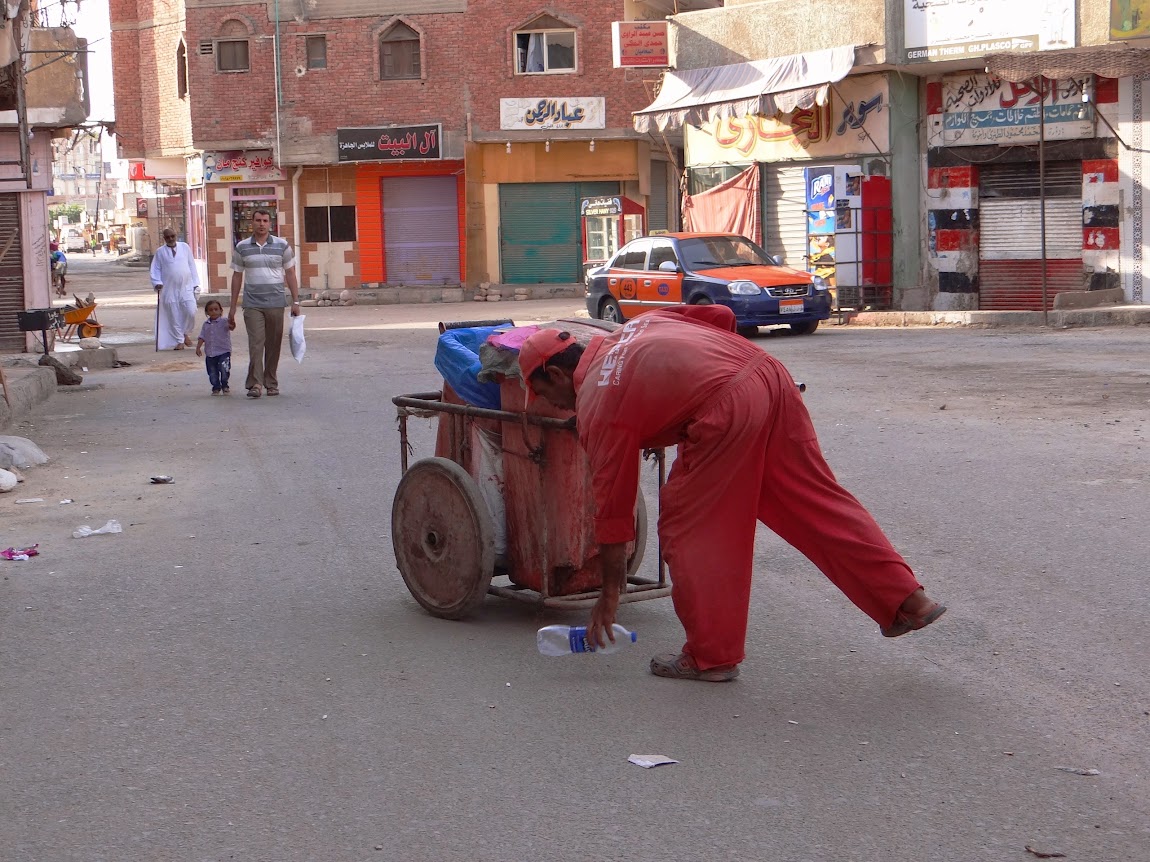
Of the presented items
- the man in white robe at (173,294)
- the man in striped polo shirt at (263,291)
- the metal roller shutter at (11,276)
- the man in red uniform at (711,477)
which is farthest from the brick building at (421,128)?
the man in red uniform at (711,477)

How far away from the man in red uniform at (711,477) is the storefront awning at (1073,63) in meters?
17.8

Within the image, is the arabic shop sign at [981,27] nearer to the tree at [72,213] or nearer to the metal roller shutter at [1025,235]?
the metal roller shutter at [1025,235]

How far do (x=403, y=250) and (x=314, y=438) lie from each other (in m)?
27.5

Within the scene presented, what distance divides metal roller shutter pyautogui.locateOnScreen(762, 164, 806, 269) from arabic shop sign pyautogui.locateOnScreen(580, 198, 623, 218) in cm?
575

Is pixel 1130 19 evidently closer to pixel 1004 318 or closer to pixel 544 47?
pixel 1004 318

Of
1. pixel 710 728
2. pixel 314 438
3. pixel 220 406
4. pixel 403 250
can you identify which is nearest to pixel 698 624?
pixel 710 728

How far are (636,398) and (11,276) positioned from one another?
17.8 meters

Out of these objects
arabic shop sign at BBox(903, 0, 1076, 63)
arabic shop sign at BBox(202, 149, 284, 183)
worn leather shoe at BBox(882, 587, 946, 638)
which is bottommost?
worn leather shoe at BBox(882, 587, 946, 638)

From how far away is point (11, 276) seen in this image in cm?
2038

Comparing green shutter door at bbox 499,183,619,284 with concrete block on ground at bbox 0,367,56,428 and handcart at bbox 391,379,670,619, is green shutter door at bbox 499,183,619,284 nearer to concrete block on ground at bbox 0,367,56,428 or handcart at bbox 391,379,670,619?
concrete block on ground at bbox 0,367,56,428

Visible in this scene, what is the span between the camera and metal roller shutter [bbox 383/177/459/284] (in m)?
38.4

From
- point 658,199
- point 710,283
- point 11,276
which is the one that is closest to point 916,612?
point 710,283

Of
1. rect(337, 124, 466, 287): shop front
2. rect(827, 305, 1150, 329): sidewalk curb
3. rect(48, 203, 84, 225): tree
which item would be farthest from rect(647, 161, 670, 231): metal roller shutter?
rect(48, 203, 84, 225): tree

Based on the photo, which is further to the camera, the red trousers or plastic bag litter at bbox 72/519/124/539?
plastic bag litter at bbox 72/519/124/539
